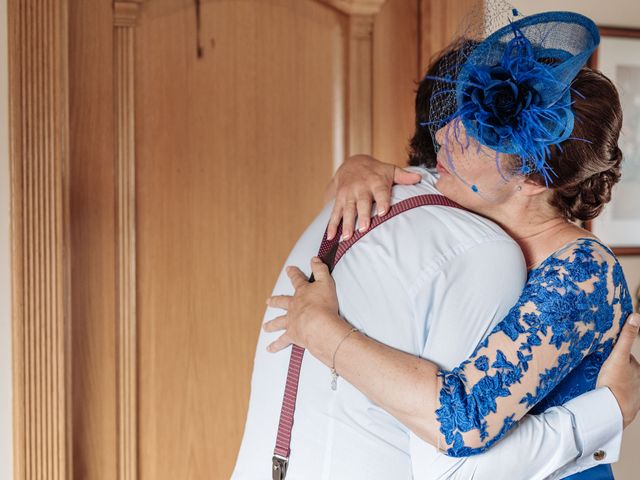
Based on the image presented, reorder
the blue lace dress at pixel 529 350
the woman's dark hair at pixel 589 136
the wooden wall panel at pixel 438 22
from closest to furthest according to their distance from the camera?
1. the blue lace dress at pixel 529 350
2. the woman's dark hair at pixel 589 136
3. the wooden wall panel at pixel 438 22

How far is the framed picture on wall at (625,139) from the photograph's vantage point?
2039mm

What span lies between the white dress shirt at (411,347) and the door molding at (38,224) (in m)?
0.78

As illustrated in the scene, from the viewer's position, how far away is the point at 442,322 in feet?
3.19

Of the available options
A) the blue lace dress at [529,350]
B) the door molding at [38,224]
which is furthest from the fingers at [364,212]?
the door molding at [38,224]

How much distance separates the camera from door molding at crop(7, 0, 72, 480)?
5.39 ft

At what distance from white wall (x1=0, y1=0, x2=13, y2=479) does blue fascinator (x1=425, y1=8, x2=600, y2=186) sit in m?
1.08

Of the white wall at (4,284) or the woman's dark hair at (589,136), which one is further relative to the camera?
the white wall at (4,284)

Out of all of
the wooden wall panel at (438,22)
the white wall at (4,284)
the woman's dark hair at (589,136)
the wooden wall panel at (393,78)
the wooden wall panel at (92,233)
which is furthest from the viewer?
the wooden wall panel at (393,78)

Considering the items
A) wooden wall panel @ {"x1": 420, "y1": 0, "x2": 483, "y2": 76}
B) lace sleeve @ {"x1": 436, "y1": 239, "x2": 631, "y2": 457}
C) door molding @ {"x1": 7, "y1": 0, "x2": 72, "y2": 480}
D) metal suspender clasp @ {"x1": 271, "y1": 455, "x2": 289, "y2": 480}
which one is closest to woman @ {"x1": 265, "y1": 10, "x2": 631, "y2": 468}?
lace sleeve @ {"x1": 436, "y1": 239, "x2": 631, "y2": 457}

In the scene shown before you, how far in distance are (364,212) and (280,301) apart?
8.0 inches

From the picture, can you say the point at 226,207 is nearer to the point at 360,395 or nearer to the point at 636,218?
the point at 360,395

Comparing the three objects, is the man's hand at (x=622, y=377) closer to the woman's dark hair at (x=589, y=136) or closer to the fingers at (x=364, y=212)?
the woman's dark hair at (x=589, y=136)

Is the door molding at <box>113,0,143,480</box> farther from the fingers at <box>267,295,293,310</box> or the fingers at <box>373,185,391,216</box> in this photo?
the fingers at <box>373,185,391,216</box>

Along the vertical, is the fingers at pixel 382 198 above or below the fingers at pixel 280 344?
above
